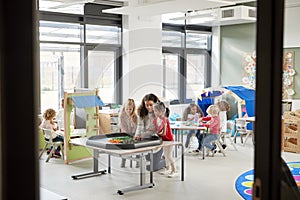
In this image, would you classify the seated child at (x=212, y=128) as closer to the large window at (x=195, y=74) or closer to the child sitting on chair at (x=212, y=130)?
the child sitting on chair at (x=212, y=130)

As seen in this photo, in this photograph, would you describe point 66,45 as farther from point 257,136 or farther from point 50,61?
point 257,136

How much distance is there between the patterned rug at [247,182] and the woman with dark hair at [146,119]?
1241mm

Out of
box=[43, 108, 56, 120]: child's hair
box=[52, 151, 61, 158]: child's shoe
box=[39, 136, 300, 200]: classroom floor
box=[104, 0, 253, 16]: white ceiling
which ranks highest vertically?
box=[104, 0, 253, 16]: white ceiling

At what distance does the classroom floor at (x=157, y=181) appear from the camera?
4.56 meters

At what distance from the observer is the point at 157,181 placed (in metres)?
5.15

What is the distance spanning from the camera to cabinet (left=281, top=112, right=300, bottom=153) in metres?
6.91

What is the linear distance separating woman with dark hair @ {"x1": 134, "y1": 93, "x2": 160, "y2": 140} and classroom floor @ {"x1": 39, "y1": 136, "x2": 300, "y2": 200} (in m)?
0.57

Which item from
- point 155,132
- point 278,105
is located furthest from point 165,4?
point 278,105

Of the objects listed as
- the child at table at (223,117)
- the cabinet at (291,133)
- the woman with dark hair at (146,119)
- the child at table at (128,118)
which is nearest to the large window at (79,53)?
the child at table at (128,118)

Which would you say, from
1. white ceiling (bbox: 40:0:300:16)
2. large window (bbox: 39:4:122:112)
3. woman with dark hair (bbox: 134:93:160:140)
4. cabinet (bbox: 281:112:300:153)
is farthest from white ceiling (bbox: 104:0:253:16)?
cabinet (bbox: 281:112:300:153)

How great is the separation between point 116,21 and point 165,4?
275cm

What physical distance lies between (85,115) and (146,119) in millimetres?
1529

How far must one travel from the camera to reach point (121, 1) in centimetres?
803

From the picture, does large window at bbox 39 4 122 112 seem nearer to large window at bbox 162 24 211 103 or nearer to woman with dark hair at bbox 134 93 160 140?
large window at bbox 162 24 211 103
